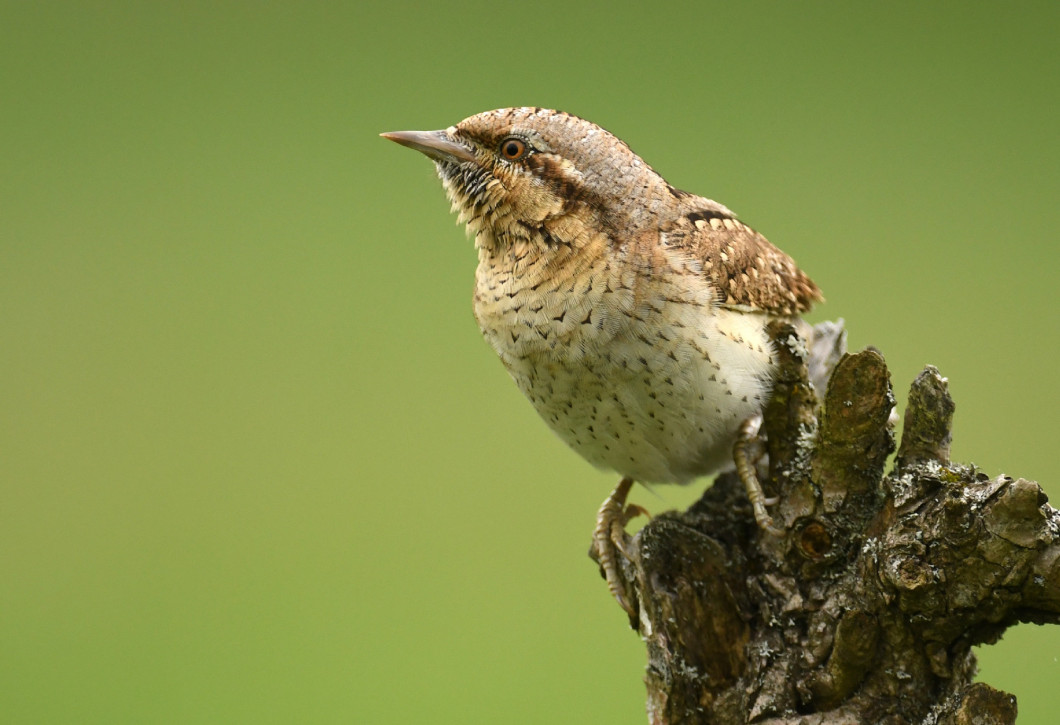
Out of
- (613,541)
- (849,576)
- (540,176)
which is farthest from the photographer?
(613,541)

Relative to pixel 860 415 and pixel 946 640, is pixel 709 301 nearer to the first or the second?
pixel 860 415

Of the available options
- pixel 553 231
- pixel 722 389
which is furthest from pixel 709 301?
pixel 553 231

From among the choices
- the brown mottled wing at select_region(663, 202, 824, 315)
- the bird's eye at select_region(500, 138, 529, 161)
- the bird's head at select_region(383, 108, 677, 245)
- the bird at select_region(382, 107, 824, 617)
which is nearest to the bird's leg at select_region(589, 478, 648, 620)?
the bird at select_region(382, 107, 824, 617)

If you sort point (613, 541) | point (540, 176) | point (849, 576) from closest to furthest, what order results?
point (849, 576) → point (540, 176) → point (613, 541)

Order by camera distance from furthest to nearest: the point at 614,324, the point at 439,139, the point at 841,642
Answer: the point at 439,139, the point at 614,324, the point at 841,642

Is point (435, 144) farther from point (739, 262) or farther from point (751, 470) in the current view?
point (751, 470)

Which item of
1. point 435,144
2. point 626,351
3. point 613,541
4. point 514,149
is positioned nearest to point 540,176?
point 514,149

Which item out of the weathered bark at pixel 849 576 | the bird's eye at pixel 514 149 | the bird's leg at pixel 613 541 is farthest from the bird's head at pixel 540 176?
the bird's leg at pixel 613 541

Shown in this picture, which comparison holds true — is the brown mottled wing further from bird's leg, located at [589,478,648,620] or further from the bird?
bird's leg, located at [589,478,648,620]
